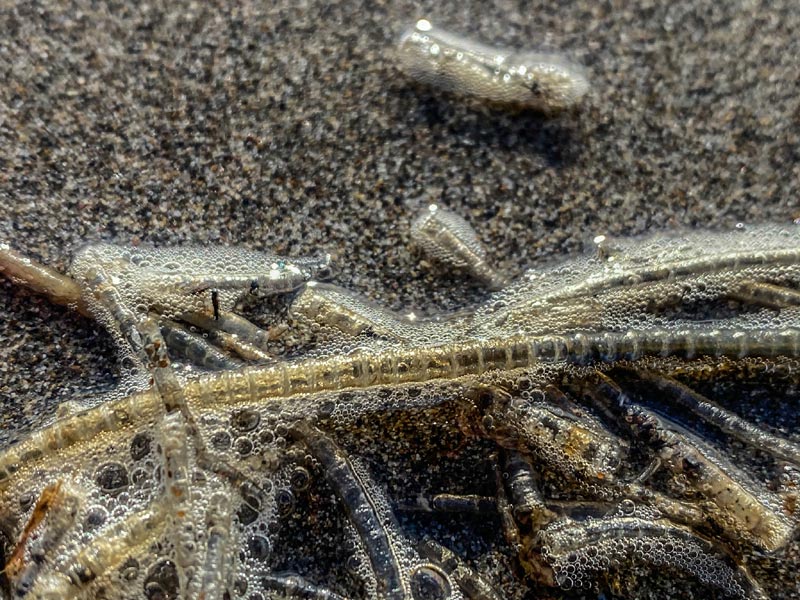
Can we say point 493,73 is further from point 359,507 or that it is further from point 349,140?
point 359,507

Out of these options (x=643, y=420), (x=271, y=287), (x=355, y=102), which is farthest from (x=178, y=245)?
(x=643, y=420)

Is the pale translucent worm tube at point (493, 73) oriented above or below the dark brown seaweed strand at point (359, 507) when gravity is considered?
above

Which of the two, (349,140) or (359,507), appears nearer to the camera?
(359,507)

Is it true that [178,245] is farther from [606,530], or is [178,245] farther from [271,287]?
[606,530]

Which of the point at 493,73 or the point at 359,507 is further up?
the point at 493,73

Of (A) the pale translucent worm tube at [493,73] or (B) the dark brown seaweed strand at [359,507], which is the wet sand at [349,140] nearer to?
(A) the pale translucent worm tube at [493,73]

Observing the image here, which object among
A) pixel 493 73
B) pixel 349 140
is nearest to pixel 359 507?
pixel 349 140

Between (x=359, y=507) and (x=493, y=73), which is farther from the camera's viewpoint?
(x=493, y=73)

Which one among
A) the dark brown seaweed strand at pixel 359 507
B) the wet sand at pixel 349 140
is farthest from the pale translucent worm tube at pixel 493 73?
the dark brown seaweed strand at pixel 359 507

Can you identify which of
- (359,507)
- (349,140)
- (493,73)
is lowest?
(359,507)
